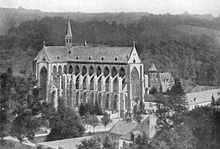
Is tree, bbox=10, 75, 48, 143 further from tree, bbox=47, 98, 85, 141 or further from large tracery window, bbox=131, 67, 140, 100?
large tracery window, bbox=131, 67, 140, 100

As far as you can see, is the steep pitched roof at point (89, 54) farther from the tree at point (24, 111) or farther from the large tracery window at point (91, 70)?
the tree at point (24, 111)

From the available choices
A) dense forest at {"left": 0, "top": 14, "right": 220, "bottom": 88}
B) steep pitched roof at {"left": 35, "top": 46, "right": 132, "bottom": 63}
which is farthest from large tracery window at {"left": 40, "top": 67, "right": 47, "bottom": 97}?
dense forest at {"left": 0, "top": 14, "right": 220, "bottom": 88}

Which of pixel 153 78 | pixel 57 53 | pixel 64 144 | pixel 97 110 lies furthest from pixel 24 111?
pixel 153 78

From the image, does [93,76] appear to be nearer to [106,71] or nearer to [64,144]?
[106,71]

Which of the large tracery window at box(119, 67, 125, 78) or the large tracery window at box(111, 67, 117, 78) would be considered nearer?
the large tracery window at box(119, 67, 125, 78)

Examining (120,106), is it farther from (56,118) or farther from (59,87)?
(56,118)

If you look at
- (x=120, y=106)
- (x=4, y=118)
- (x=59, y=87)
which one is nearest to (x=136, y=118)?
(x=120, y=106)
